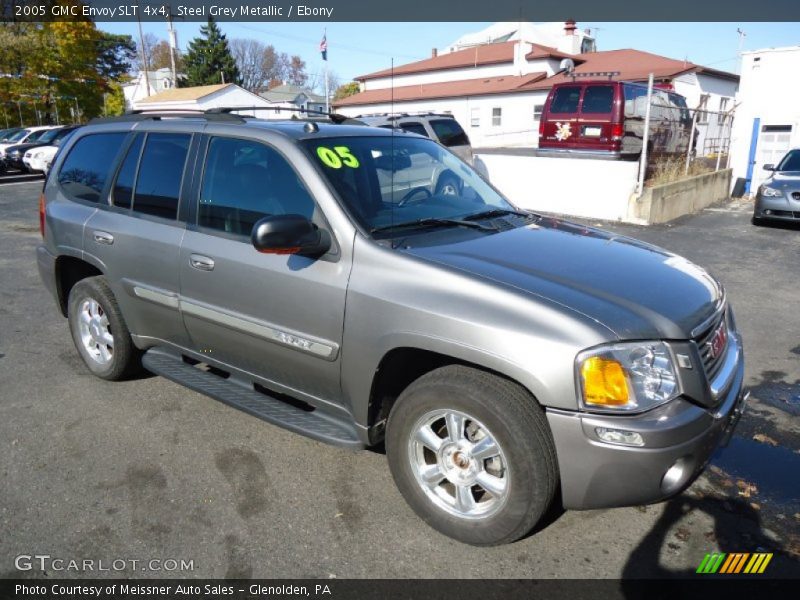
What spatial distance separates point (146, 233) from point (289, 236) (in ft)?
4.99

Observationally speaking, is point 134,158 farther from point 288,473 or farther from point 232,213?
point 288,473

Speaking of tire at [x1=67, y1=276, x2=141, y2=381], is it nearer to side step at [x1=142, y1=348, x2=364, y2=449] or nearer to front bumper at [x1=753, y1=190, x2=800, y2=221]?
side step at [x1=142, y1=348, x2=364, y2=449]

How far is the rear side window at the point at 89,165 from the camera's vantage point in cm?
437

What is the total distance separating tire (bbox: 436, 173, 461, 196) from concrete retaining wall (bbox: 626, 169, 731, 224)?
9008 mm

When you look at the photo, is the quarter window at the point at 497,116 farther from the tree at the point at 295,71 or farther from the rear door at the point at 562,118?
the tree at the point at 295,71

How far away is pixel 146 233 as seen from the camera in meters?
3.90

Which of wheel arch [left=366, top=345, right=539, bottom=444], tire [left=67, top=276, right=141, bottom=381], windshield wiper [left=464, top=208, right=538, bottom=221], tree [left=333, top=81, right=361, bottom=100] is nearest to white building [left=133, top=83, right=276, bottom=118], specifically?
tree [left=333, top=81, right=361, bottom=100]

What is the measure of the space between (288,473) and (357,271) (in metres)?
1.28

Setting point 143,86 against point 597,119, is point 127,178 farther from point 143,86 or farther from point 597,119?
point 143,86

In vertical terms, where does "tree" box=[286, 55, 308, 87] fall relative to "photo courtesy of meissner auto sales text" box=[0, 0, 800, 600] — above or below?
above

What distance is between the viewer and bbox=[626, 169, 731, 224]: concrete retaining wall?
11.9 meters

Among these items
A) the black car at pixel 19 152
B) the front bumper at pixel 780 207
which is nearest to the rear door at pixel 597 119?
the front bumper at pixel 780 207

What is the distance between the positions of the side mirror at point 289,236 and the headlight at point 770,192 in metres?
11.6

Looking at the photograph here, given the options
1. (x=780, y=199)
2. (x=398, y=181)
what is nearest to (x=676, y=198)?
(x=780, y=199)
